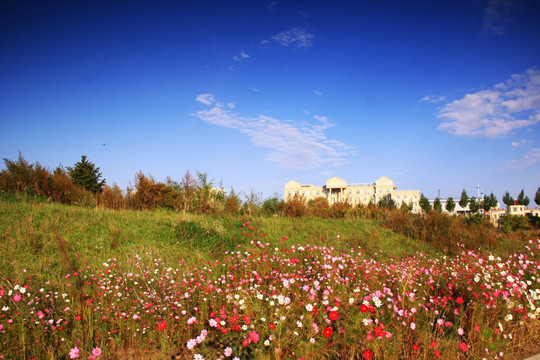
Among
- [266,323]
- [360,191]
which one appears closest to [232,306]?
[266,323]

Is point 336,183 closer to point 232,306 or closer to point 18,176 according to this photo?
point 18,176

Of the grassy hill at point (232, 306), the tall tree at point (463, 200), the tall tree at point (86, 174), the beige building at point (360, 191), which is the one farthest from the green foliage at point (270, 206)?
the beige building at point (360, 191)

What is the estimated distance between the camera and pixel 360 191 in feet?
256

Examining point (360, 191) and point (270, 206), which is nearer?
point (270, 206)

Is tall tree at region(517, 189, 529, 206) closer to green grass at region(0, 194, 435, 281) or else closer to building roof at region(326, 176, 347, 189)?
building roof at region(326, 176, 347, 189)

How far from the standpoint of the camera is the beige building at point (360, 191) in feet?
234

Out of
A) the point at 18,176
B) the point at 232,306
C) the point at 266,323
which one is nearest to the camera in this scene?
the point at 266,323

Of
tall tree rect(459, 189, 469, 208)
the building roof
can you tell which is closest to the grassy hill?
tall tree rect(459, 189, 469, 208)

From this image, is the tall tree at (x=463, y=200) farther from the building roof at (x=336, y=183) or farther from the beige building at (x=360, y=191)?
the building roof at (x=336, y=183)

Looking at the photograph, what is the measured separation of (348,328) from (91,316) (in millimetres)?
2303

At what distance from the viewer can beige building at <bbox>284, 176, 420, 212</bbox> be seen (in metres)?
71.2

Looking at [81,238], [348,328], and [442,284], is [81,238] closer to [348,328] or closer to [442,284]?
[348,328]

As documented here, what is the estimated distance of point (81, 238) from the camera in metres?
5.71

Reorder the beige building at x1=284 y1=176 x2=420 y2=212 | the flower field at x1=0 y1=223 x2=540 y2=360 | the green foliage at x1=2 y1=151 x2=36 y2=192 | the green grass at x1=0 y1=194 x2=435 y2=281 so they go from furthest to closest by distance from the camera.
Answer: the beige building at x1=284 y1=176 x2=420 y2=212 < the green foliage at x1=2 y1=151 x2=36 y2=192 < the green grass at x1=0 y1=194 x2=435 y2=281 < the flower field at x1=0 y1=223 x2=540 y2=360
